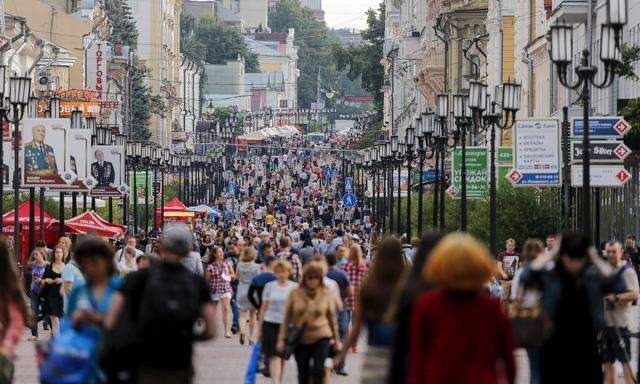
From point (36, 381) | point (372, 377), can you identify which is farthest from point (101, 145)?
point (372, 377)

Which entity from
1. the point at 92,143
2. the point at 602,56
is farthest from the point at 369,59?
the point at 602,56

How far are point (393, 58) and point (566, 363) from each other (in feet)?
358

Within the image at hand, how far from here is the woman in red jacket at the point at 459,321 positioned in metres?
9.59

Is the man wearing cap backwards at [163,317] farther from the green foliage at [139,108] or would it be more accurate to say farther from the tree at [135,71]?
the green foliage at [139,108]

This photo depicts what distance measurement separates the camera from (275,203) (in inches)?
4119

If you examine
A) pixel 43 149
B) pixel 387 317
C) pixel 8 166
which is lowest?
pixel 387 317

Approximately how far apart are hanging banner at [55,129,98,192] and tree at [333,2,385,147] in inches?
3512

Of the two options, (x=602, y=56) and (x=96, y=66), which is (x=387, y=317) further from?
(x=96, y=66)

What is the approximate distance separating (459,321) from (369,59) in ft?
429

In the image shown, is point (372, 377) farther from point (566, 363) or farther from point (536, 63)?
point (536, 63)

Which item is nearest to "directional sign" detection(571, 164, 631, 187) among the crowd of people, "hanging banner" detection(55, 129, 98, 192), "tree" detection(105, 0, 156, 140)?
the crowd of people

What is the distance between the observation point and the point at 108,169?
54.1 metres

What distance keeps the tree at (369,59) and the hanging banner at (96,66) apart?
36418 mm

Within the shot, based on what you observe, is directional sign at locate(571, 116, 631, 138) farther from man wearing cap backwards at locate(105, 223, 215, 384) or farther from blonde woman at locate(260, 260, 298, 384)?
man wearing cap backwards at locate(105, 223, 215, 384)
